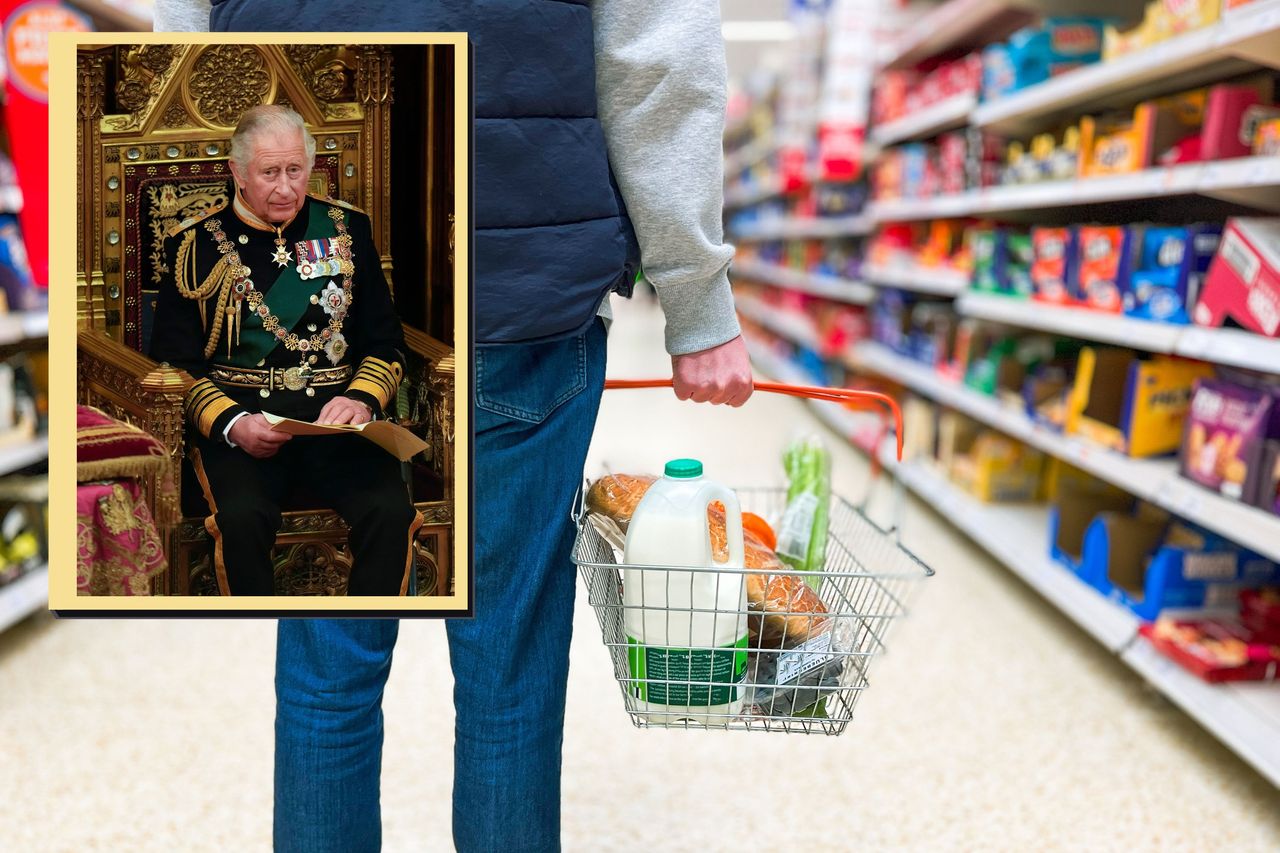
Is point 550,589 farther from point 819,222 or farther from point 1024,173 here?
point 819,222

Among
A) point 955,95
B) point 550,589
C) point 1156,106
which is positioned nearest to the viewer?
point 550,589

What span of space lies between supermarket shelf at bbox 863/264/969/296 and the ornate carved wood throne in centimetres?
311

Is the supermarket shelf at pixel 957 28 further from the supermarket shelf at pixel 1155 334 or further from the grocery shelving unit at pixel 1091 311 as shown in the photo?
the supermarket shelf at pixel 1155 334

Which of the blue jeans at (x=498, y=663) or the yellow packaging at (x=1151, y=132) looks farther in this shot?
the yellow packaging at (x=1151, y=132)

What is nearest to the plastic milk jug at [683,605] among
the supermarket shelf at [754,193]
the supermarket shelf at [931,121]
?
the supermarket shelf at [931,121]

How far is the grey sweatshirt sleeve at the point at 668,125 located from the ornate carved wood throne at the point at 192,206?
0.86 feet

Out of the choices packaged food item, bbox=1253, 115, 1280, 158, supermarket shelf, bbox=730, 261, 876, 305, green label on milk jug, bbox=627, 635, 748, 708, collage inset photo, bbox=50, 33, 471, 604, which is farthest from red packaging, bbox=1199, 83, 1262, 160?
supermarket shelf, bbox=730, 261, 876, 305

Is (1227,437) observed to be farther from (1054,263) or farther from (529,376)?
(529,376)

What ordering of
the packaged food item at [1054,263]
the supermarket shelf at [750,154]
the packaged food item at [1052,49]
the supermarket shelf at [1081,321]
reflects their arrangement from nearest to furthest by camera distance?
the supermarket shelf at [1081,321] < the packaged food item at [1054,263] < the packaged food item at [1052,49] < the supermarket shelf at [750,154]

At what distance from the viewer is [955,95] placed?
12.4ft

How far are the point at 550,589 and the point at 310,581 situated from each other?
303mm

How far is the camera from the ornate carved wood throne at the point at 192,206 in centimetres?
78

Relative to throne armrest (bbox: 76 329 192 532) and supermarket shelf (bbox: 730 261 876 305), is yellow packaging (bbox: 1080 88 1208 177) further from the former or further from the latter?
supermarket shelf (bbox: 730 261 876 305)

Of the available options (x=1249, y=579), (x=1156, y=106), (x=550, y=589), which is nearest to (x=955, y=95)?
(x=1156, y=106)
